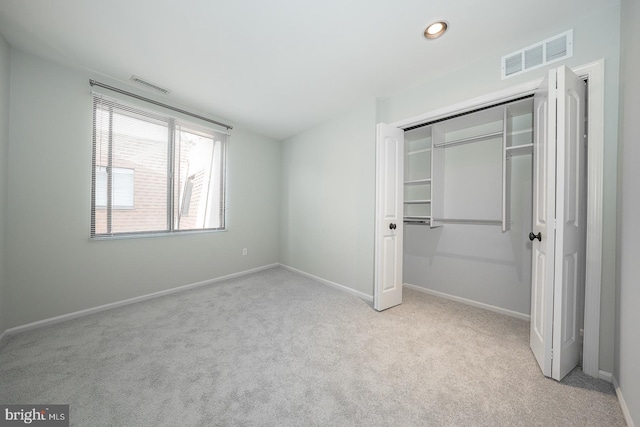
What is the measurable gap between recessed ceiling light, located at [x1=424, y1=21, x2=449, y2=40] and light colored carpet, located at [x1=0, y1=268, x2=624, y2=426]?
266 centimetres

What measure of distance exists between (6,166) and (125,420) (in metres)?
2.52

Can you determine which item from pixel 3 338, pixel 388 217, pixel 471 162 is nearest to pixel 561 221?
pixel 388 217

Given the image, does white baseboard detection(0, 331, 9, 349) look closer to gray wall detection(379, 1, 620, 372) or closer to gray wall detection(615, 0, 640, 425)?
gray wall detection(615, 0, 640, 425)

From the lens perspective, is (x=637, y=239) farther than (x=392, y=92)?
No

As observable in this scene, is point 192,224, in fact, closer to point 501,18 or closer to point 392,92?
point 392,92

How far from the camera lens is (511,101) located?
2178 mm

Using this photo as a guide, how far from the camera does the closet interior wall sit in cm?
250

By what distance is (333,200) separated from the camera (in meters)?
3.55

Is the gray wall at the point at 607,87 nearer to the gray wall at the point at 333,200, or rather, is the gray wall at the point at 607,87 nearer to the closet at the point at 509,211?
the closet at the point at 509,211

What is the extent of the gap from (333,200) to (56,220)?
321cm

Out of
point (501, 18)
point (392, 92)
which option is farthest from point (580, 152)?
point (392, 92)

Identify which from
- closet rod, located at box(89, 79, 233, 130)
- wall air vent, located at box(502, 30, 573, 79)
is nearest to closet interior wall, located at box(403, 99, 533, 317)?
wall air vent, located at box(502, 30, 573, 79)

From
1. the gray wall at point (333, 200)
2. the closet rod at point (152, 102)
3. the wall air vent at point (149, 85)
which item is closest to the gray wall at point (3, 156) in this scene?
the closet rod at point (152, 102)

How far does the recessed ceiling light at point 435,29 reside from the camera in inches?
68.4
